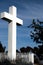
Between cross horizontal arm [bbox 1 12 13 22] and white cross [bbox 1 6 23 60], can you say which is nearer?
cross horizontal arm [bbox 1 12 13 22]

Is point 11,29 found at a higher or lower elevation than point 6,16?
lower

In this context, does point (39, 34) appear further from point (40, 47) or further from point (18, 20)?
point (18, 20)

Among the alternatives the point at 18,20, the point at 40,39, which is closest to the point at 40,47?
the point at 40,39

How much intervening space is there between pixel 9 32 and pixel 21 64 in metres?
1.77

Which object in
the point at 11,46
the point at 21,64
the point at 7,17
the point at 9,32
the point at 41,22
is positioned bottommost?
the point at 21,64

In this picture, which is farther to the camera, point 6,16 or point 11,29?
point 11,29

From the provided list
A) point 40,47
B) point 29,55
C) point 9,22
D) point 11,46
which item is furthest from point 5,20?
point 40,47

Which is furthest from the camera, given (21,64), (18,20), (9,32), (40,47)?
(40,47)

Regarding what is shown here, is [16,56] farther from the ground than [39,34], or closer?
closer

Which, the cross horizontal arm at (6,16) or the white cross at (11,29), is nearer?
the cross horizontal arm at (6,16)

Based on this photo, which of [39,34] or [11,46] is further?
[39,34]

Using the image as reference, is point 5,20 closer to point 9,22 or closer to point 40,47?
point 9,22

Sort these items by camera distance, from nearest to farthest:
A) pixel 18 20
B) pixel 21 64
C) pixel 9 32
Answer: pixel 21 64 → pixel 9 32 → pixel 18 20

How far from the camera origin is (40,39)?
1096 inches
